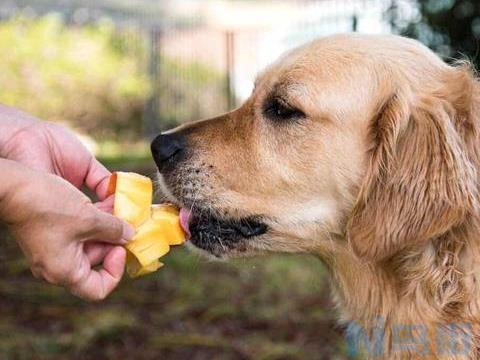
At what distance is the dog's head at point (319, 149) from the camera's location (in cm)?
309

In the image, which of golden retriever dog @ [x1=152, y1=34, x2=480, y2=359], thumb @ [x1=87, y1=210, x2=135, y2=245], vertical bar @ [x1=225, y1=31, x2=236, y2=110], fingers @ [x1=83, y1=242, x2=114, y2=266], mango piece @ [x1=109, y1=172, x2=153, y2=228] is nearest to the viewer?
thumb @ [x1=87, y1=210, x2=135, y2=245]

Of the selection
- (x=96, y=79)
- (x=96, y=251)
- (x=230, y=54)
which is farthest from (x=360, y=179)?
(x=230, y=54)

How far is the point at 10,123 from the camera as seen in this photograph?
276 cm

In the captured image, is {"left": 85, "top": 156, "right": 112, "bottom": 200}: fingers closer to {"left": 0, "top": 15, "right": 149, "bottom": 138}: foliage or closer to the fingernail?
the fingernail

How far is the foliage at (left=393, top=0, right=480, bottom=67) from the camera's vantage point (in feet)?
20.0

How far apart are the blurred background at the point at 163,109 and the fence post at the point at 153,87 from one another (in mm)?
27

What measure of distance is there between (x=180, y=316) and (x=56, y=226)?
3.76 meters

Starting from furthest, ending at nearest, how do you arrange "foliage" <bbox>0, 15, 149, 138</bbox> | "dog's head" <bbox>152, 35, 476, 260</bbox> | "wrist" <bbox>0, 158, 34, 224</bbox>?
"foliage" <bbox>0, 15, 149, 138</bbox>
"dog's head" <bbox>152, 35, 476, 260</bbox>
"wrist" <bbox>0, 158, 34, 224</bbox>

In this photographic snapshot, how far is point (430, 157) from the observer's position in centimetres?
298

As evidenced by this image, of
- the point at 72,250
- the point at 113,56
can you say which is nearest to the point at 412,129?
the point at 72,250

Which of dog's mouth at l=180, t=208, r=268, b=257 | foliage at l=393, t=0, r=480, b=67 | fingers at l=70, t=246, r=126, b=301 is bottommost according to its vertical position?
dog's mouth at l=180, t=208, r=268, b=257

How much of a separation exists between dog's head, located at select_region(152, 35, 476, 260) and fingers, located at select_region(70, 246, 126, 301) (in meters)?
0.69

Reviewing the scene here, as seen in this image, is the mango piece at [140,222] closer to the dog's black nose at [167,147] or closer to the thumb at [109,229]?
the thumb at [109,229]

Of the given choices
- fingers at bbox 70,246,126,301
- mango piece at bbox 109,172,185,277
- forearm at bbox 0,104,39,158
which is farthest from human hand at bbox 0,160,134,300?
forearm at bbox 0,104,39,158
